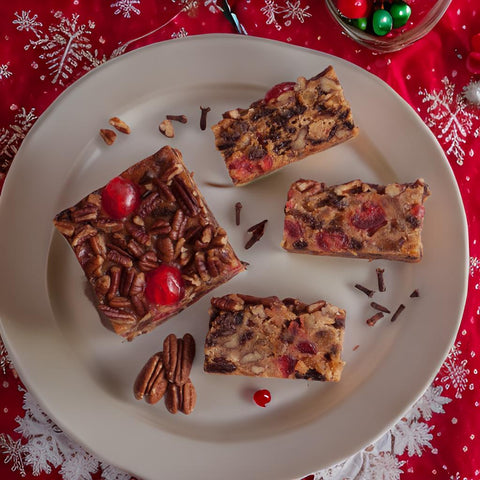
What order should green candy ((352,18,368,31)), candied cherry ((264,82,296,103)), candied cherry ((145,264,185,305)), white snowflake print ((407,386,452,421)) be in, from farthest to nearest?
white snowflake print ((407,386,452,421)) < green candy ((352,18,368,31)) < candied cherry ((264,82,296,103)) < candied cherry ((145,264,185,305))

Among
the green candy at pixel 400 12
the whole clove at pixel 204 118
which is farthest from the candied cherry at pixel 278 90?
the green candy at pixel 400 12

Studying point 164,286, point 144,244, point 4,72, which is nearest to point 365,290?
point 164,286

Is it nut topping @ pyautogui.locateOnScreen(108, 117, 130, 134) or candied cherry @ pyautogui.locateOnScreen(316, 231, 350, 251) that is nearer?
candied cherry @ pyautogui.locateOnScreen(316, 231, 350, 251)

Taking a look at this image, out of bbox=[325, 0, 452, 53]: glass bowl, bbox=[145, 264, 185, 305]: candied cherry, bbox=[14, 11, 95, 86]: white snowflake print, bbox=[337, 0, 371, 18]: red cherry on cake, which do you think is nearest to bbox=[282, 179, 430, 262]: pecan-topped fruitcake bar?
bbox=[145, 264, 185, 305]: candied cherry

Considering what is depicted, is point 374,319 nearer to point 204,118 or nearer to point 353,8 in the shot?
point 204,118

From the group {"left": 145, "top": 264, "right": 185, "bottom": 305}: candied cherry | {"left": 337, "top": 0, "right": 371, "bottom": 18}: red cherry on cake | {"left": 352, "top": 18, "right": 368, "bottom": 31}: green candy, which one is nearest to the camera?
{"left": 145, "top": 264, "right": 185, "bottom": 305}: candied cherry

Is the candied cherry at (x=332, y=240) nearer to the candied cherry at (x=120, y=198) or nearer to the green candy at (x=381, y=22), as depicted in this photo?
the candied cherry at (x=120, y=198)

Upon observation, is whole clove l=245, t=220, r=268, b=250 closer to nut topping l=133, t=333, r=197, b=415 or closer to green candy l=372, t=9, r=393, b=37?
nut topping l=133, t=333, r=197, b=415
